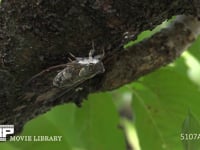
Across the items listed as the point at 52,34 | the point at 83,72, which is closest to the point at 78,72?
the point at 83,72

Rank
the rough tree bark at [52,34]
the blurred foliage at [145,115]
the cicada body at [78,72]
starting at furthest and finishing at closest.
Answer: the blurred foliage at [145,115]
the cicada body at [78,72]
the rough tree bark at [52,34]

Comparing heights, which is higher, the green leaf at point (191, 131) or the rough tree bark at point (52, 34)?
the rough tree bark at point (52, 34)

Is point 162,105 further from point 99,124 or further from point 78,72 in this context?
point 78,72

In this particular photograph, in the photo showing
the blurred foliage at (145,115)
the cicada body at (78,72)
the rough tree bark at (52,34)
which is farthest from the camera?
the blurred foliage at (145,115)

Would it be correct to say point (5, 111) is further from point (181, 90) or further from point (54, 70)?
point (181, 90)

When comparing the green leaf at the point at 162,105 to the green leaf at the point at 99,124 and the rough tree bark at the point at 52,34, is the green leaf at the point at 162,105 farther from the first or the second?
the rough tree bark at the point at 52,34

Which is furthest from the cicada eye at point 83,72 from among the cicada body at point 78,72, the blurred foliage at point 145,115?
the blurred foliage at point 145,115

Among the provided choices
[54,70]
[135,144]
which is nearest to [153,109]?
[54,70]
